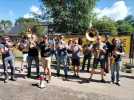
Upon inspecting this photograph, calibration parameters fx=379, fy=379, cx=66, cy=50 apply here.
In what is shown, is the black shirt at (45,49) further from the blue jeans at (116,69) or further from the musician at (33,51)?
the blue jeans at (116,69)

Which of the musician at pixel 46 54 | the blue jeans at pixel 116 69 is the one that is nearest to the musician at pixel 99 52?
the blue jeans at pixel 116 69

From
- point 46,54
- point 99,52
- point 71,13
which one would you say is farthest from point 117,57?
point 71,13

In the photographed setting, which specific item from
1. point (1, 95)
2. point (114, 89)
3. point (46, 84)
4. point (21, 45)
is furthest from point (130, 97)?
point (21, 45)

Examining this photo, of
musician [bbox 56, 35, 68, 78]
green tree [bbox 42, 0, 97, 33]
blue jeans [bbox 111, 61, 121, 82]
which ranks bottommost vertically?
blue jeans [bbox 111, 61, 121, 82]

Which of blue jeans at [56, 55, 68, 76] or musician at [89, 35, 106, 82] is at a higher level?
musician at [89, 35, 106, 82]

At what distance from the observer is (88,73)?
16875 mm

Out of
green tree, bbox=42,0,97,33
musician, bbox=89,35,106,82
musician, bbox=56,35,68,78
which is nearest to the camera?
musician, bbox=89,35,106,82

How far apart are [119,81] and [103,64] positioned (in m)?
0.96

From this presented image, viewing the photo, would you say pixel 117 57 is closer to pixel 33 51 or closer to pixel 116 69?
pixel 116 69

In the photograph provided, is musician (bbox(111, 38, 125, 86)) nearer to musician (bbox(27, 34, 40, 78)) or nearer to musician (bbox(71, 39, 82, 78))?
musician (bbox(71, 39, 82, 78))

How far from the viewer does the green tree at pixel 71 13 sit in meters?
47.0

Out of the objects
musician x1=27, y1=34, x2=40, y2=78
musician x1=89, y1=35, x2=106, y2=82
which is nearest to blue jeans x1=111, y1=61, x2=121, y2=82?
musician x1=89, y1=35, x2=106, y2=82

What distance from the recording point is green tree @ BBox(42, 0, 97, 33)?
46969 millimetres

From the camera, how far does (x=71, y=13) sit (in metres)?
47.7
